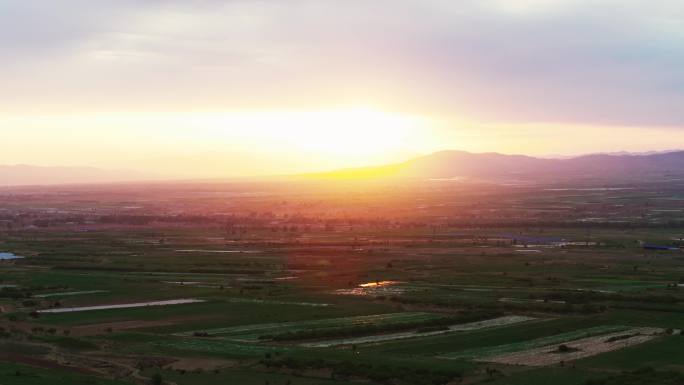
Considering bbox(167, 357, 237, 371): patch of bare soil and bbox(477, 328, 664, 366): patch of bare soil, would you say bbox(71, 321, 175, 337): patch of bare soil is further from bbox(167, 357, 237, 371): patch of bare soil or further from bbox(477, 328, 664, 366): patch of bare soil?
bbox(477, 328, 664, 366): patch of bare soil

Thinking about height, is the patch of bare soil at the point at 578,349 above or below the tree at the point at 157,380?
below

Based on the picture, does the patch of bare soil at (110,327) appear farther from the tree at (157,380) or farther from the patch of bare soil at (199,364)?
the tree at (157,380)

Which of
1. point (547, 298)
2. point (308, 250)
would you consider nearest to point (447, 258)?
point (308, 250)

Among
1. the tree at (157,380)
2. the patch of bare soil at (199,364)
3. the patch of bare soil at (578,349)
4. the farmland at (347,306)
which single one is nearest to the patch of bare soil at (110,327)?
the farmland at (347,306)

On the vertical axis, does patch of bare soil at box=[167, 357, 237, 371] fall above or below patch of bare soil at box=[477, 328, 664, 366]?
above

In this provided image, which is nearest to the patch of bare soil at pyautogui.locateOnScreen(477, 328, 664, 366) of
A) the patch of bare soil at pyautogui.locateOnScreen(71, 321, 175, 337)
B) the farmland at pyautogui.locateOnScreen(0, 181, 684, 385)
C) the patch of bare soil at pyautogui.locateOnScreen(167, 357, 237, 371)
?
the farmland at pyautogui.locateOnScreen(0, 181, 684, 385)

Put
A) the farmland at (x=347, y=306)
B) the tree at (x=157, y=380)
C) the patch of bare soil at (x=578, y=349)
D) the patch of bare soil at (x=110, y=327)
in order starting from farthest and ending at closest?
1. the patch of bare soil at (x=110, y=327)
2. the patch of bare soil at (x=578, y=349)
3. the farmland at (x=347, y=306)
4. the tree at (x=157, y=380)

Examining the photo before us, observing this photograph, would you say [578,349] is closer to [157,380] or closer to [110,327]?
[157,380]

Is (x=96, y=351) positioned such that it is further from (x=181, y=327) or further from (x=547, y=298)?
(x=547, y=298)
